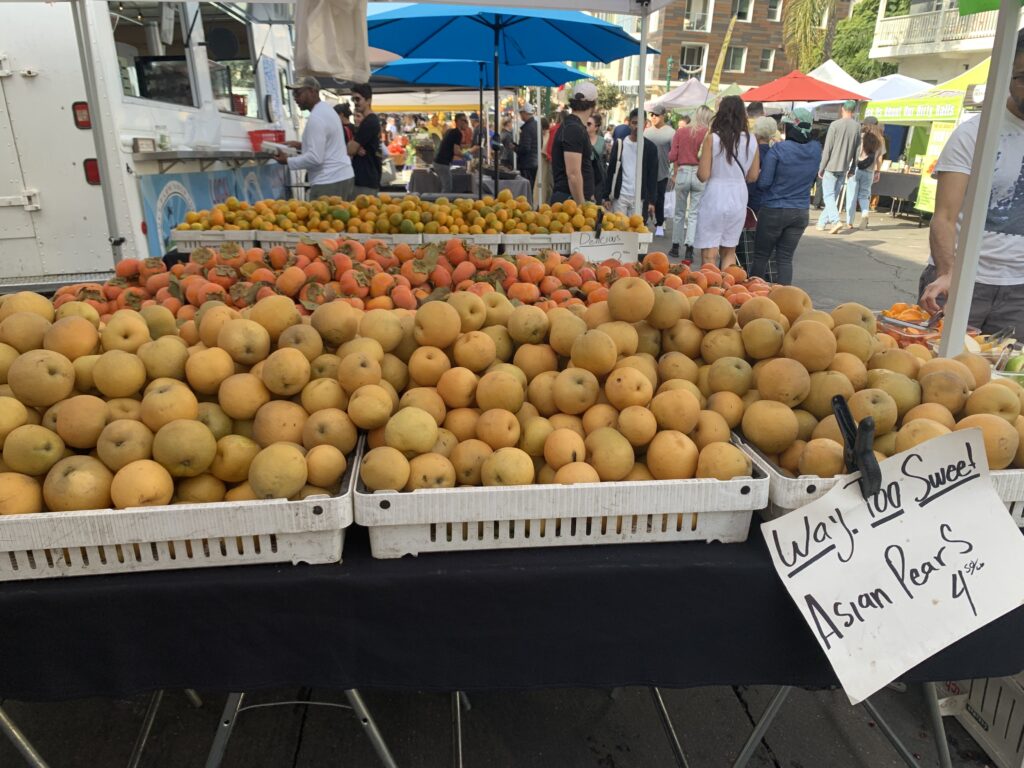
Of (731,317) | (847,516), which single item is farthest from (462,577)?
(731,317)

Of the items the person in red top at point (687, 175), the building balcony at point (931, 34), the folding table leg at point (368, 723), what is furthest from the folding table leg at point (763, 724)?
the building balcony at point (931, 34)

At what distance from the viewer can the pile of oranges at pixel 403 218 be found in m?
4.79

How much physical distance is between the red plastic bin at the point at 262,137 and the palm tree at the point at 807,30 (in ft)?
124

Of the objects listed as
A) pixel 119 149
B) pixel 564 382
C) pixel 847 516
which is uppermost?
pixel 119 149

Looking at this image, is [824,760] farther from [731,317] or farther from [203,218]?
[203,218]

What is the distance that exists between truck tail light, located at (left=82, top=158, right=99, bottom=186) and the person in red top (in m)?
7.09

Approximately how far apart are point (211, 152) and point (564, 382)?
6.27 meters

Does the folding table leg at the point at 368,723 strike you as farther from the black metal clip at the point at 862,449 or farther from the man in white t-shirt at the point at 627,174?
the man in white t-shirt at the point at 627,174

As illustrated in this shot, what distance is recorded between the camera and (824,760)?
2.34m

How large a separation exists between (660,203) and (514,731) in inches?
435

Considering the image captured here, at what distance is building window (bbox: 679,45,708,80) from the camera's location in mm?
42250

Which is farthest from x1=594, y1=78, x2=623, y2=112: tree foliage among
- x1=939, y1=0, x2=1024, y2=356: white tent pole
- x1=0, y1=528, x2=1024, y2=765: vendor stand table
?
x1=0, y1=528, x2=1024, y2=765: vendor stand table

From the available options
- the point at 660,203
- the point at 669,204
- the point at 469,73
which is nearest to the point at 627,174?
the point at 660,203

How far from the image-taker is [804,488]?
156cm
